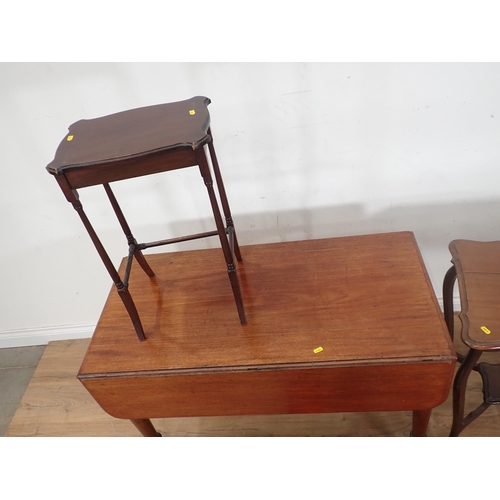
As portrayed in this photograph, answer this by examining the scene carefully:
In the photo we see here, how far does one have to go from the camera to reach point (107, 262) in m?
1.06

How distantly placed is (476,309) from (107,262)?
99cm

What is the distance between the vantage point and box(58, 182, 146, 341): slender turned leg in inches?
37.6

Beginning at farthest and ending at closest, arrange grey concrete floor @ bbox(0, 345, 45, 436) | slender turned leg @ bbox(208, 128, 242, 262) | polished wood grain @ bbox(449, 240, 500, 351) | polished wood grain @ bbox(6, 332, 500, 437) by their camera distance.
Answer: grey concrete floor @ bbox(0, 345, 45, 436) → polished wood grain @ bbox(6, 332, 500, 437) → slender turned leg @ bbox(208, 128, 242, 262) → polished wood grain @ bbox(449, 240, 500, 351)

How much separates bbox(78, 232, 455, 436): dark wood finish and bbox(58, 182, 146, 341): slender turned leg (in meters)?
0.08

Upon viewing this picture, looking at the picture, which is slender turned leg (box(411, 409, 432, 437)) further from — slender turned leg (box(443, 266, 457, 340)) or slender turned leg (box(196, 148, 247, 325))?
slender turned leg (box(196, 148, 247, 325))

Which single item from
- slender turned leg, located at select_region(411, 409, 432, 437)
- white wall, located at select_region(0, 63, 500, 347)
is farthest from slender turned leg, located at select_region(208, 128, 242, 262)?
slender turned leg, located at select_region(411, 409, 432, 437)

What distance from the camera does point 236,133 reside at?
1.42 metres

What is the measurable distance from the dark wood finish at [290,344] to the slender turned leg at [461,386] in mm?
125

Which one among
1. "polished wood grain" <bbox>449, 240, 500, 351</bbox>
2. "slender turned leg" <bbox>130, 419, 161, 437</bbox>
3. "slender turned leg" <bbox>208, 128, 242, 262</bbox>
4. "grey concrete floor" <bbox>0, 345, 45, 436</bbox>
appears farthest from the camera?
"grey concrete floor" <bbox>0, 345, 45, 436</bbox>

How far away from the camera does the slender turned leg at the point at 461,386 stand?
113cm

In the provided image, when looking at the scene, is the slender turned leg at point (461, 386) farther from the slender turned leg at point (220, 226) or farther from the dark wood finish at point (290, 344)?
the slender turned leg at point (220, 226)

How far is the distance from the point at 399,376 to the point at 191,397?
58cm

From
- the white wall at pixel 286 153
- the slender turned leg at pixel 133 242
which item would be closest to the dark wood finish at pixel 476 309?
the white wall at pixel 286 153
